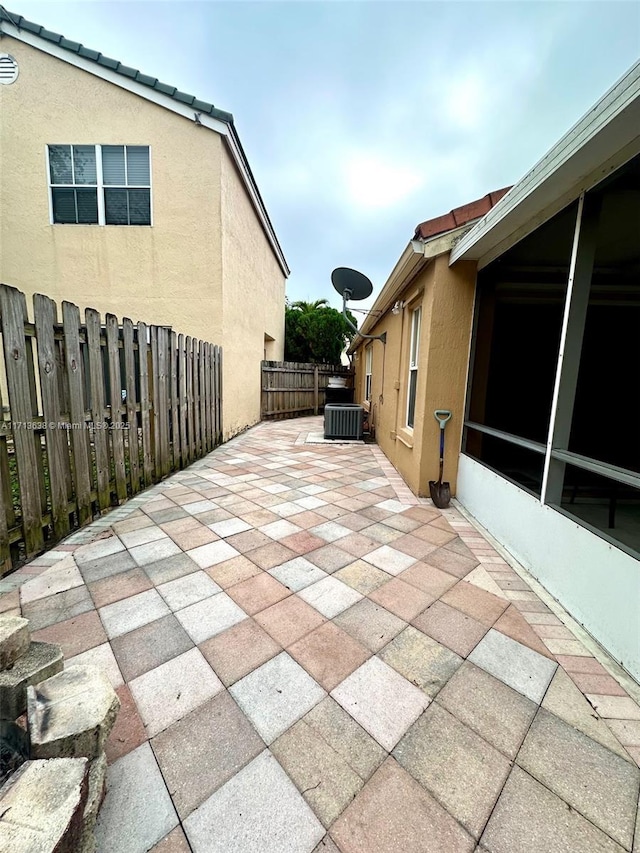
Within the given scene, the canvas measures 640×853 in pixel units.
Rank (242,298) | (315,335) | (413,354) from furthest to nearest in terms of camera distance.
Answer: (315,335)
(242,298)
(413,354)

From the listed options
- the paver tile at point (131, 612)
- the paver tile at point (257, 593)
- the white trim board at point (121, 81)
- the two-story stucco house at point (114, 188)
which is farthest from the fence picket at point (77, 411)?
the white trim board at point (121, 81)

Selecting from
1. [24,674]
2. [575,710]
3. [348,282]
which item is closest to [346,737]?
[575,710]

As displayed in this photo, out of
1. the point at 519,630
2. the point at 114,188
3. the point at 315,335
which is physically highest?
the point at 114,188

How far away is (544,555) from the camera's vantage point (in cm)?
233

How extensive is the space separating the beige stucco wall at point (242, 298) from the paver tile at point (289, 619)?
535 centimetres

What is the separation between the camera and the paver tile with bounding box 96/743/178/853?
985 millimetres

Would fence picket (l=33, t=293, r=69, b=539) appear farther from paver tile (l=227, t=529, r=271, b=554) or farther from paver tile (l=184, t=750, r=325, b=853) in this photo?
paver tile (l=184, t=750, r=325, b=853)

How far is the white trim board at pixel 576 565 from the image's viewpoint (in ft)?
5.45

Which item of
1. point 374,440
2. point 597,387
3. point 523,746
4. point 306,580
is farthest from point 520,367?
point 523,746

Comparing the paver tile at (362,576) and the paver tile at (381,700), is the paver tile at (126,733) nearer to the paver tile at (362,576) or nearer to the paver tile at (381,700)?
the paver tile at (381,700)

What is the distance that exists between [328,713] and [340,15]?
→ 346 inches

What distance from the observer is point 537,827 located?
1.04 m

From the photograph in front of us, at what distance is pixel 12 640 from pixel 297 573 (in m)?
1.49

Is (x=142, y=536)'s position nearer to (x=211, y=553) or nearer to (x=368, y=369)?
(x=211, y=553)
